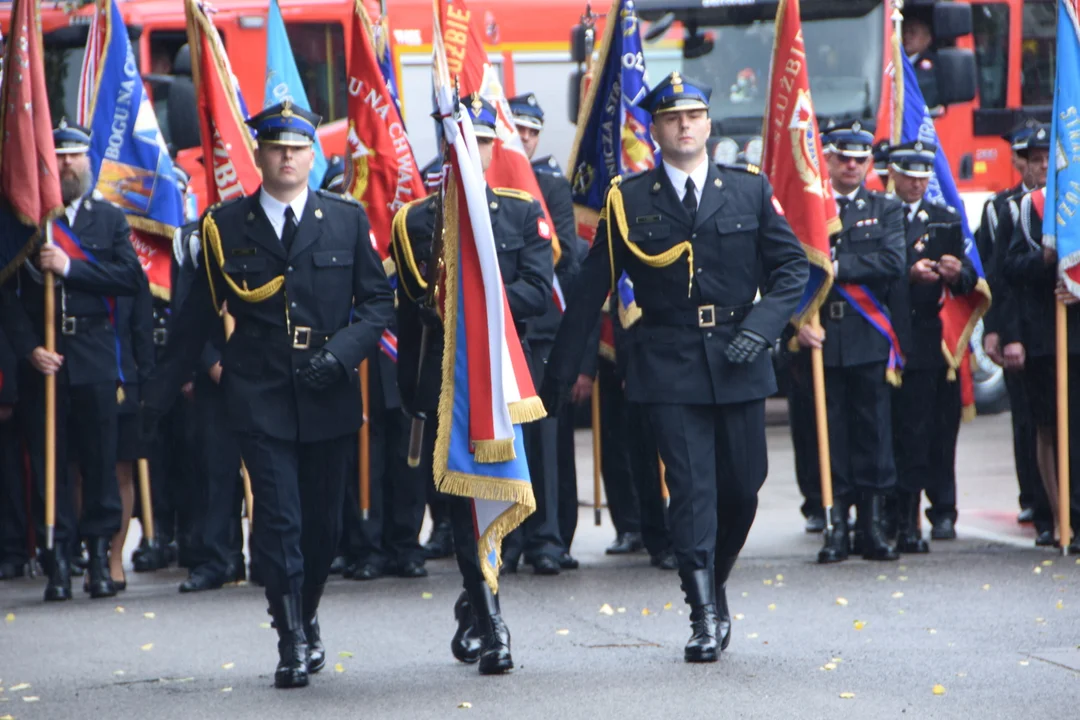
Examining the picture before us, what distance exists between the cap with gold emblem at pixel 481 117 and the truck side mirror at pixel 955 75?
7.43 metres

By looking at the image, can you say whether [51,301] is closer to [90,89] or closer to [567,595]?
[90,89]

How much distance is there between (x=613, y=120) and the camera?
1036 centimetres

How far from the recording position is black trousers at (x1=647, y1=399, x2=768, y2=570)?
22.6ft

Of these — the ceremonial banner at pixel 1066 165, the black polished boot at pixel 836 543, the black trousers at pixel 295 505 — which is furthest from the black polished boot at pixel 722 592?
the ceremonial banner at pixel 1066 165

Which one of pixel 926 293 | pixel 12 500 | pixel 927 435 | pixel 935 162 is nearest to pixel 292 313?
pixel 12 500

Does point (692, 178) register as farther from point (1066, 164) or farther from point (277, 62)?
point (277, 62)

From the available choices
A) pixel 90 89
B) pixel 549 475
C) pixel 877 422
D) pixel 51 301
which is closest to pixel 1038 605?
pixel 877 422

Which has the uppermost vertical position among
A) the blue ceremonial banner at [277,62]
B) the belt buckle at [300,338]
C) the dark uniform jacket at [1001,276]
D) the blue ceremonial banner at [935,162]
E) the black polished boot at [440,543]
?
the blue ceremonial banner at [277,62]

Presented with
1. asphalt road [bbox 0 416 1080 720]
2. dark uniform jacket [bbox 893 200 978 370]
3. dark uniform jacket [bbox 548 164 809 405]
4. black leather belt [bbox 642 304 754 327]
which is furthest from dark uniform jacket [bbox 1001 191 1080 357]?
black leather belt [bbox 642 304 754 327]

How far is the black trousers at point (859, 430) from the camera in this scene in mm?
9352

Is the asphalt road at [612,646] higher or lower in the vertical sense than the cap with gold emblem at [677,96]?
lower

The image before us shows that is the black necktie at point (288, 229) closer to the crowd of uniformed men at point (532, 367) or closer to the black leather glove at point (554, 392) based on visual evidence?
the crowd of uniformed men at point (532, 367)

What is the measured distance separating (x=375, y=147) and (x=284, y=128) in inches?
131

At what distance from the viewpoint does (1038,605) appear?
794cm
